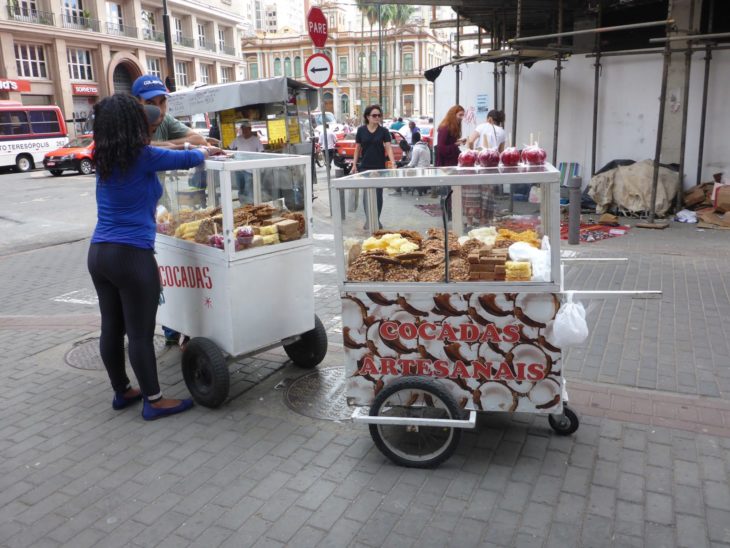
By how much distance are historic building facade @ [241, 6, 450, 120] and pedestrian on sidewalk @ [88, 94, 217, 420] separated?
77.1 m

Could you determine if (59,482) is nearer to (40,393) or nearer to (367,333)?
(40,393)

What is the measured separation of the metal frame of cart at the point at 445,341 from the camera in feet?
10.6

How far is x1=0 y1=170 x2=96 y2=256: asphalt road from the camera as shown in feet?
37.1

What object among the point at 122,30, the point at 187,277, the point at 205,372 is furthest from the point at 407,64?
the point at 205,372

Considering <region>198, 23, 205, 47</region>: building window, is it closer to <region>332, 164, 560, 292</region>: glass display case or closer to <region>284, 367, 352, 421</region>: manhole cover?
<region>284, 367, 352, 421</region>: manhole cover

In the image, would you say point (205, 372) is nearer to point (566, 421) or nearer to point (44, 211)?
point (566, 421)

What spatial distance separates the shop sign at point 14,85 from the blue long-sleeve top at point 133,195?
116 feet

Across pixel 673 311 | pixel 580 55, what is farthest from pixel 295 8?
pixel 673 311

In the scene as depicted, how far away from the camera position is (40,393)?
4.52m

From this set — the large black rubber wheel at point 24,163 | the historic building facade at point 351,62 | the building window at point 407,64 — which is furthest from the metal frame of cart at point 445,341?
the building window at point 407,64

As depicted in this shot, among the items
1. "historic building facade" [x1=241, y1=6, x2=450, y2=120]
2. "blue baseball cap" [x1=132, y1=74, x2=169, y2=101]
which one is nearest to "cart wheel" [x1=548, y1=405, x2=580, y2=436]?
"blue baseball cap" [x1=132, y1=74, x2=169, y2=101]

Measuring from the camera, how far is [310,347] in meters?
4.76

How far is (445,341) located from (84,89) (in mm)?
42793

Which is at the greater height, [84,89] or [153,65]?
[153,65]
